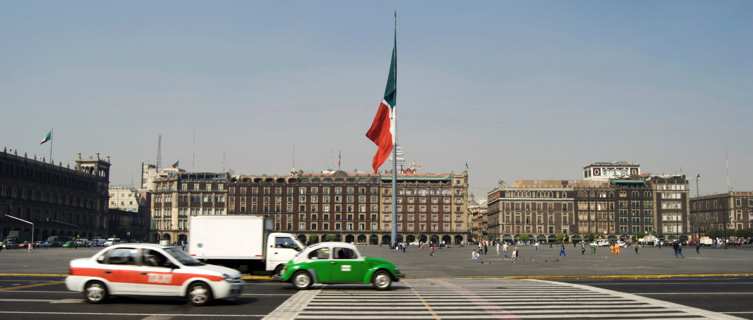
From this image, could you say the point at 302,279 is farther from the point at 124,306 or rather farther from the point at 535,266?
the point at 535,266

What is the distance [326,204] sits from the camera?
161m

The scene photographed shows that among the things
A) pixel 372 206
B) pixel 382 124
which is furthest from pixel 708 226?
pixel 382 124

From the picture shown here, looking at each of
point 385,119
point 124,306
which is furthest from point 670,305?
point 385,119

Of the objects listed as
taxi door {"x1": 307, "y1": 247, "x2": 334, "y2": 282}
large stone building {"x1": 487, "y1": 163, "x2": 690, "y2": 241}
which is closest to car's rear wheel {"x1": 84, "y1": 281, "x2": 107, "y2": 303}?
taxi door {"x1": 307, "y1": 247, "x2": 334, "y2": 282}

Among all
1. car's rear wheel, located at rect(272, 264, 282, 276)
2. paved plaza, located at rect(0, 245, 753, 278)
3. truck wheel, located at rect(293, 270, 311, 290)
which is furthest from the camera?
paved plaza, located at rect(0, 245, 753, 278)

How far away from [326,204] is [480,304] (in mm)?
143128

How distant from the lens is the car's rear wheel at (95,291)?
18203mm

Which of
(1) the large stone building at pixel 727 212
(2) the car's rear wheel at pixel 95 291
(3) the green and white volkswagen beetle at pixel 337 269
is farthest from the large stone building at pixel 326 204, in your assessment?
(2) the car's rear wheel at pixel 95 291

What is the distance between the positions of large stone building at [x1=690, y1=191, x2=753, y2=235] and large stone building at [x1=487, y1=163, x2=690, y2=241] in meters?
8.32

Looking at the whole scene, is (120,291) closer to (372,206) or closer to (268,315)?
(268,315)

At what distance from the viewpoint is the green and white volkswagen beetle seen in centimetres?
2281

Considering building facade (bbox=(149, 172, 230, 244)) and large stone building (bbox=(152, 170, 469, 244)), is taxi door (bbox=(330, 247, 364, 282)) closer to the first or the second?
large stone building (bbox=(152, 170, 469, 244))

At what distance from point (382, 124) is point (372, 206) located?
107 m

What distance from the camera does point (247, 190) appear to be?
160 m
